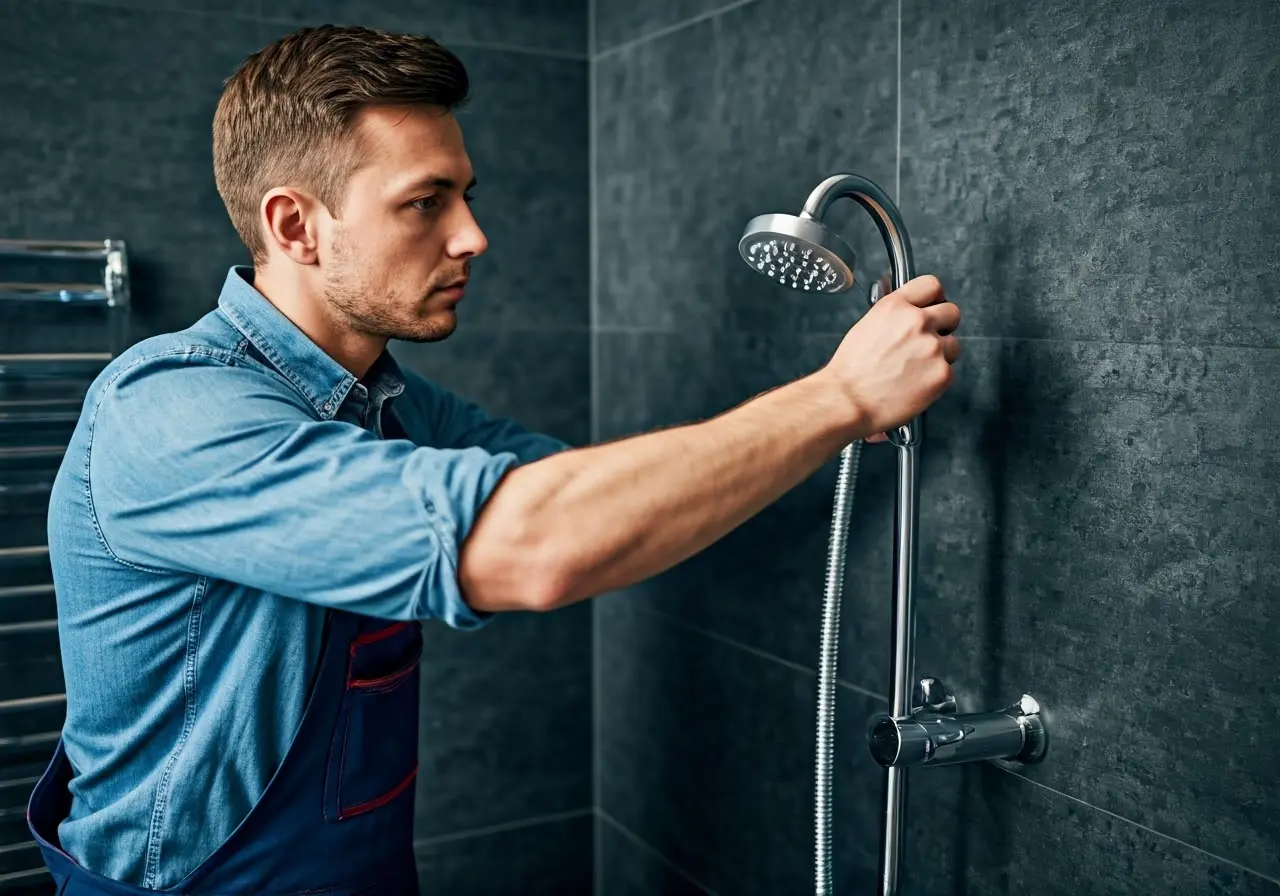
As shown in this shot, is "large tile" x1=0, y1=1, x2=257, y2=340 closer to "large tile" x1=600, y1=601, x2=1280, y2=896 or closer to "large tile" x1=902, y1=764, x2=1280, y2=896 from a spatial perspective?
"large tile" x1=600, y1=601, x2=1280, y2=896

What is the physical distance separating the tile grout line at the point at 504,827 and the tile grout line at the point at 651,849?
42 millimetres

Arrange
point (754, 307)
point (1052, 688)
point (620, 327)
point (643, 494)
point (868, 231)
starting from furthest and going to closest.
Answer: point (620, 327) < point (754, 307) < point (868, 231) < point (1052, 688) < point (643, 494)

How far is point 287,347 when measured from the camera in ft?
3.82

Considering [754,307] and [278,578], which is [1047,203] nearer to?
[754,307]

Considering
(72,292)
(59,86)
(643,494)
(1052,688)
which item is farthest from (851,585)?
(59,86)

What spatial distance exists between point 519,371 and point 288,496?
38.3 inches

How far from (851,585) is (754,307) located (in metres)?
0.35

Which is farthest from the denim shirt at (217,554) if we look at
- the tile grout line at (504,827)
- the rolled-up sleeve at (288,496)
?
the tile grout line at (504,827)

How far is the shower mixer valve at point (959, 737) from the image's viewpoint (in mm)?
1105

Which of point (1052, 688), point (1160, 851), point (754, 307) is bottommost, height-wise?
point (1160, 851)

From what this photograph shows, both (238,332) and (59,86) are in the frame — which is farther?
(59,86)

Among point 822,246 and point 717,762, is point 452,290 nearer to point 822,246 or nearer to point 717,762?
point 822,246

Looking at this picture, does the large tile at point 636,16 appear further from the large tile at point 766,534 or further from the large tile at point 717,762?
the large tile at point 717,762

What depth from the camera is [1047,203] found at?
1.10m
